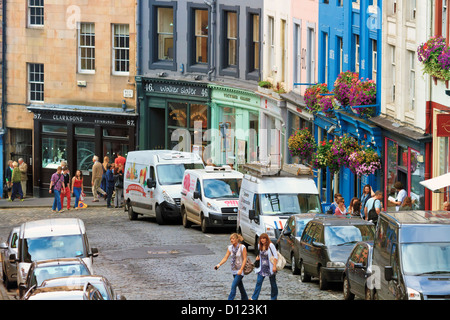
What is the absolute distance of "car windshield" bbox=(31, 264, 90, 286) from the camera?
67.3 feet

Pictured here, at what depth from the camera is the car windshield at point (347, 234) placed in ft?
80.2

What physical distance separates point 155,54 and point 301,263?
90.9 feet

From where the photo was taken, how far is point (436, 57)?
28.5 m

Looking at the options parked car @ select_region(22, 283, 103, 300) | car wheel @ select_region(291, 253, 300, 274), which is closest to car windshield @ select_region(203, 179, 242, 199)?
car wheel @ select_region(291, 253, 300, 274)

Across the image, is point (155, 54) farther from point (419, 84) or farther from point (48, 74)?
point (419, 84)

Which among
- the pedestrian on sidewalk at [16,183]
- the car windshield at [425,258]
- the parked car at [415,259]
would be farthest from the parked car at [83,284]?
the pedestrian on sidewalk at [16,183]

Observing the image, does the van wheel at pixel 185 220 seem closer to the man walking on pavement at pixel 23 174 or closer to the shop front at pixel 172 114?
Answer: the shop front at pixel 172 114

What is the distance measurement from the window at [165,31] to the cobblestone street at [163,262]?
12157 millimetres

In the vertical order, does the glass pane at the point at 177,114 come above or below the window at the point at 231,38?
below

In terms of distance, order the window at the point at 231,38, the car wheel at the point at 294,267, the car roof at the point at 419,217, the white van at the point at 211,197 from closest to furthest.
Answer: the car roof at the point at 419,217 < the car wheel at the point at 294,267 < the white van at the point at 211,197 < the window at the point at 231,38

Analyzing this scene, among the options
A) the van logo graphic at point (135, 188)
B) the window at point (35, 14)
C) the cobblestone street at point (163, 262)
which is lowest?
the cobblestone street at point (163, 262)

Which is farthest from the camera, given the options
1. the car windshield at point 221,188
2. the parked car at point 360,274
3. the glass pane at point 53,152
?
the glass pane at point 53,152

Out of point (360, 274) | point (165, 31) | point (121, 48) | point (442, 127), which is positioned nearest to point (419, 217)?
point (360, 274)
